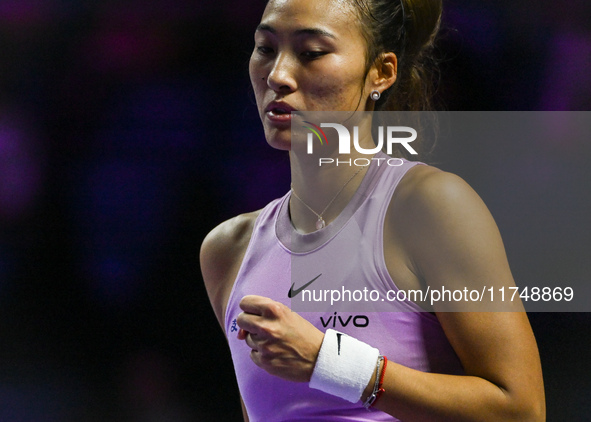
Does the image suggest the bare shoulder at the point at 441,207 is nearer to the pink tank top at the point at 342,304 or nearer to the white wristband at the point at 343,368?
the pink tank top at the point at 342,304

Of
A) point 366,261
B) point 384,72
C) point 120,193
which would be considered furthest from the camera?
point 120,193

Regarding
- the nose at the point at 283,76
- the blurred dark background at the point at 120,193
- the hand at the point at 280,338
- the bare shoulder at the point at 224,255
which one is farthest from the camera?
the blurred dark background at the point at 120,193

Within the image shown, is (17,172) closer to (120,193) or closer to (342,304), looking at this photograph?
(120,193)

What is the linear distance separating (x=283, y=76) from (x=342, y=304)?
1.13ft

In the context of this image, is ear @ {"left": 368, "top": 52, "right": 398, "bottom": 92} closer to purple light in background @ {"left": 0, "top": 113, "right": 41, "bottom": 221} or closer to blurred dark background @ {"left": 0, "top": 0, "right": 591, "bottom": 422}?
blurred dark background @ {"left": 0, "top": 0, "right": 591, "bottom": 422}

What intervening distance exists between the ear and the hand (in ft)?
1.36

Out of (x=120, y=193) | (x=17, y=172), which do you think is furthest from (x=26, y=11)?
(x=120, y=193)

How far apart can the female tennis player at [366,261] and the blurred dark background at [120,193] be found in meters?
0.50

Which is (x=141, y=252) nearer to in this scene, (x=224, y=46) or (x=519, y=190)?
(x=224, y=46)

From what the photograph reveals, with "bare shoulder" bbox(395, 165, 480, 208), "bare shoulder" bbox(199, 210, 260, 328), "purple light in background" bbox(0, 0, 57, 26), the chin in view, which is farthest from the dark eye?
"purple light in background" bbox(0, 0, 57, 26)

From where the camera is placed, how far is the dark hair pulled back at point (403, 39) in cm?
106

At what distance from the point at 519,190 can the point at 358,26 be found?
1.65 ft

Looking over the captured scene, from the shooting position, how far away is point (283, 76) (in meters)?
1.01

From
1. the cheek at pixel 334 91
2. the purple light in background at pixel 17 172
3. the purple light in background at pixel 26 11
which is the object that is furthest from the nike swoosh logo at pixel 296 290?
the purple light in background at pixel 26 11
